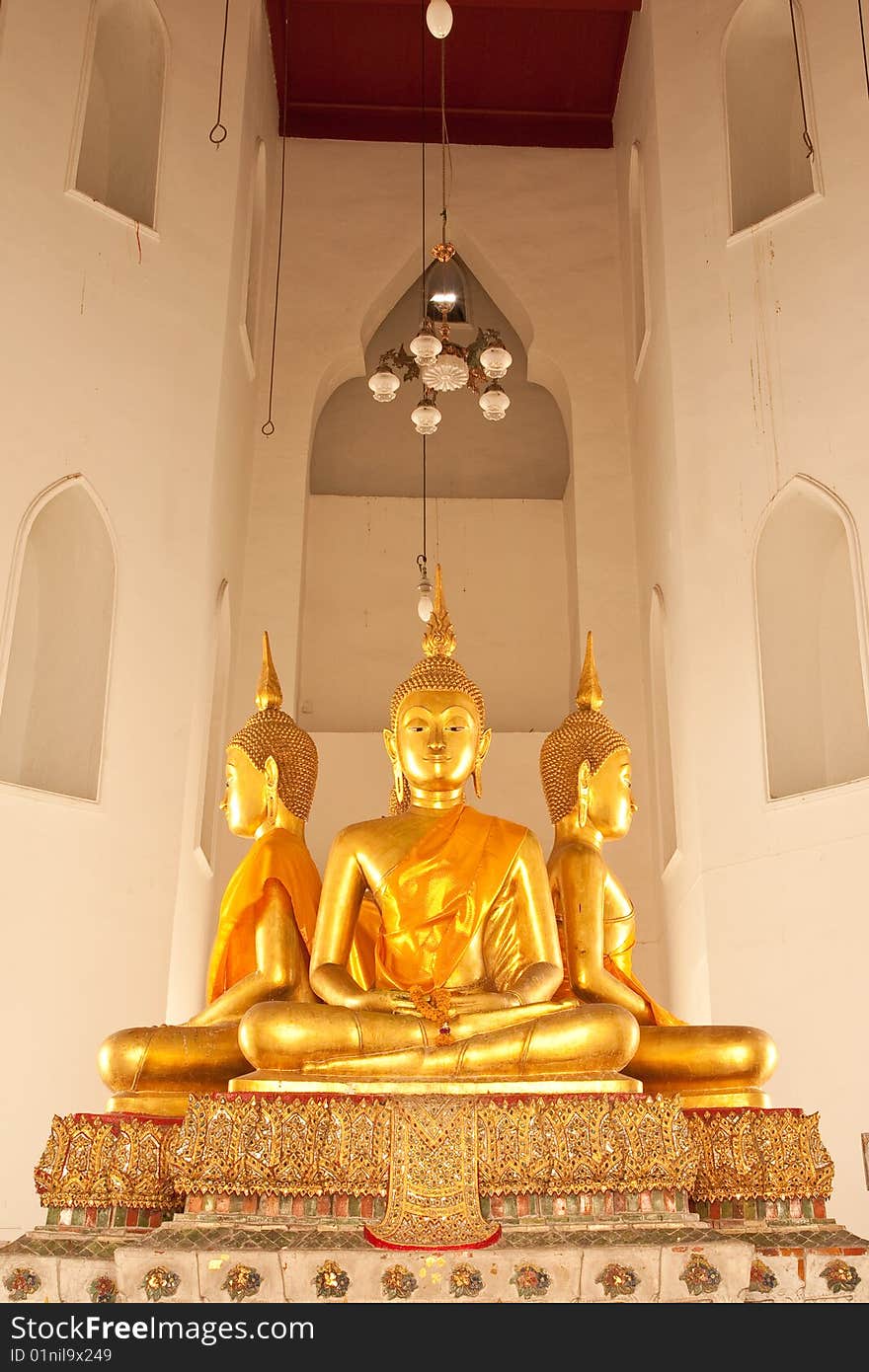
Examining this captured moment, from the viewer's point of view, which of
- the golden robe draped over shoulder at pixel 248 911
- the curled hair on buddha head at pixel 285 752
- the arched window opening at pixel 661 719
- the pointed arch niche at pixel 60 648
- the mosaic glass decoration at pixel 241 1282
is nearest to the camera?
the mosaic glass decoration at pixel 241 1282

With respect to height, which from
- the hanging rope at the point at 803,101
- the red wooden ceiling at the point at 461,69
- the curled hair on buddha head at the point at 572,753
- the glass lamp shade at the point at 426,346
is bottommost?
the curled hair on buddha head at the point at 572,753

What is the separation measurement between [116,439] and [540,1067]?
3.84 meters

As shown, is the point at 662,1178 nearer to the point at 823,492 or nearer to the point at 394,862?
the point at 394,862

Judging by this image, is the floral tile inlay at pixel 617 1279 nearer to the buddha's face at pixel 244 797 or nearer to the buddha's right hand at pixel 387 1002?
the buddha's right hand at pixel 387 1002

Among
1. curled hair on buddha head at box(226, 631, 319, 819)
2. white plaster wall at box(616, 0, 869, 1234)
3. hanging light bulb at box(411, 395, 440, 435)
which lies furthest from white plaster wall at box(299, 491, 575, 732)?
curled hair on buddha head at box(226, 631, 319, 819)

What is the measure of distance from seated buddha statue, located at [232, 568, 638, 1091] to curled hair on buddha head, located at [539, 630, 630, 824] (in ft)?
0.74

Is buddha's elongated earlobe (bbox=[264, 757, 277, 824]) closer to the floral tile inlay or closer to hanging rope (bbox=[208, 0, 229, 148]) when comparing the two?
the floral tile inlay

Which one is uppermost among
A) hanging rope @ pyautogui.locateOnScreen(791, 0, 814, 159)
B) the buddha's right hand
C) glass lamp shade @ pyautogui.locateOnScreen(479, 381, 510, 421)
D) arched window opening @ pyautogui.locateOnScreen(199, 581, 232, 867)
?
hanging rope @ pyautogui.locateOnScreen(791, 0, 814, 159)

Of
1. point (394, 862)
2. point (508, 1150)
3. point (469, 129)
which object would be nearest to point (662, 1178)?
point (508, 1150)

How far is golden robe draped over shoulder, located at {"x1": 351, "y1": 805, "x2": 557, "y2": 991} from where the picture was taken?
3.46 m

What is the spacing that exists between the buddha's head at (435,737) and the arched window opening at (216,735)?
2.41m

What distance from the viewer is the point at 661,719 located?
22.1 ft

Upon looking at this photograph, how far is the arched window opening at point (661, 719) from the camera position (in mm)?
6398

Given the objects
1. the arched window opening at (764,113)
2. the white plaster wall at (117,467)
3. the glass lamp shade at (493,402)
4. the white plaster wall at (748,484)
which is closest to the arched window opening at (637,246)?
the white plaster wall at (748,484)
